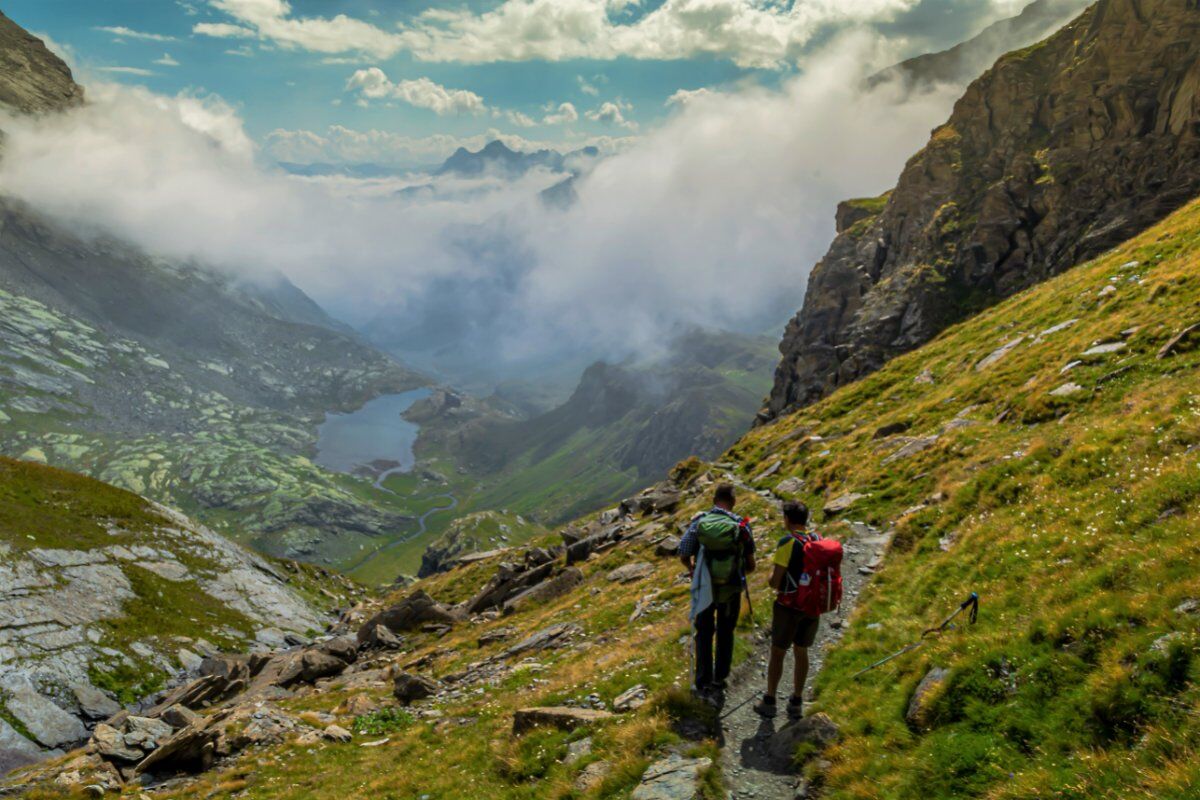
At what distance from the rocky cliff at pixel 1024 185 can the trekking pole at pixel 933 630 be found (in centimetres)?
9444

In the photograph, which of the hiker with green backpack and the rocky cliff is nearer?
the hiker with green backpack

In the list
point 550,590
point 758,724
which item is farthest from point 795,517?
point 550,590

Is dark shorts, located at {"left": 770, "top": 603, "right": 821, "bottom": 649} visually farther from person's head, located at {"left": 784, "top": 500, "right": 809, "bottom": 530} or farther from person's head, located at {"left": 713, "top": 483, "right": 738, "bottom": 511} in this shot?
person's head, located at {"left": 713, "top": 483, "right": 738, "bottom": 511}

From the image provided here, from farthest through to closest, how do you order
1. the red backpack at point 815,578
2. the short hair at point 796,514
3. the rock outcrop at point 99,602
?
1. the rock outcrop at point 99,602
2. the short hair at point 796,514
3. the red backpack at point 815,578

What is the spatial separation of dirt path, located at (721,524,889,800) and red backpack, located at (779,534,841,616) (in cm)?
294

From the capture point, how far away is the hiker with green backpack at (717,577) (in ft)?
49.3

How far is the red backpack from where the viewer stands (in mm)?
13867

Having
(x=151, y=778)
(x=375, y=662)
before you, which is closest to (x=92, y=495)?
(x=375, y=662)

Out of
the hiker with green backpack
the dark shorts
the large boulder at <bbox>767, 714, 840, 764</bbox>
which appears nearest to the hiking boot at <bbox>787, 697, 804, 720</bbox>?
the large boulder at <bbox>767, 714, 840, 764</bbox>

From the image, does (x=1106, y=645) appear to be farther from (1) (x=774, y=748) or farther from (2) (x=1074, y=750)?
(1) (x=774, y=748)

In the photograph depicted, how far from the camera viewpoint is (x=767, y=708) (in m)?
14.6

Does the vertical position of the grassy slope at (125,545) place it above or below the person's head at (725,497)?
below

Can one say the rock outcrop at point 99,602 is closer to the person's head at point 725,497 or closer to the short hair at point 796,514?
the person's head at point 725,497

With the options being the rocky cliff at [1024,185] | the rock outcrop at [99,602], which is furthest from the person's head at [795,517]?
the rocky cliff at [1024,185]
